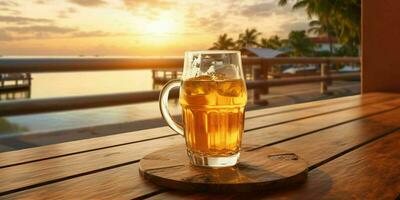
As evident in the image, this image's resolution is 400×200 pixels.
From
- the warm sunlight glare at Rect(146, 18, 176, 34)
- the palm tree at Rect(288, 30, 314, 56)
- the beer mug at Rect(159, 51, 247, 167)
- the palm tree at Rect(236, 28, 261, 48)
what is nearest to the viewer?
the beer mug at Rect(159, 51, 247, 167)

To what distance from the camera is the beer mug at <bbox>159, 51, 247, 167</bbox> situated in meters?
0.61

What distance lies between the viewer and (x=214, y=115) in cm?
61

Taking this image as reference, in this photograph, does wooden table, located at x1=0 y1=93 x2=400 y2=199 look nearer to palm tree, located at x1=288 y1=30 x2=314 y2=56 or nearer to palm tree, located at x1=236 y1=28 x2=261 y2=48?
palm tree, located at x1=236 y1=28 x2=261 y2=48

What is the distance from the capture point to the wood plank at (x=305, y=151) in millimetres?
534

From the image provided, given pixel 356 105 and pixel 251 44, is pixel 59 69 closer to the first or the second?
pixel 356 105

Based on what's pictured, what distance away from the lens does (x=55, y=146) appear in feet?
2.75

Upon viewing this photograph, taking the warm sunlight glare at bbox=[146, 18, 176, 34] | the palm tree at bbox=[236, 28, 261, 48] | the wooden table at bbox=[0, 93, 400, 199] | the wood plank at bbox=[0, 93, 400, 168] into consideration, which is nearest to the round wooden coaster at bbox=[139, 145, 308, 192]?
the wooden table at bbox=[0, 93, 400, 199]

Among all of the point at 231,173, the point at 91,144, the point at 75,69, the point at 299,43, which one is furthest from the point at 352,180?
the point at 299,43

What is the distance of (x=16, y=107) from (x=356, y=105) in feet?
5.15

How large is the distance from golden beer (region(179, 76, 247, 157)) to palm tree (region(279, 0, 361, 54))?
17584mm

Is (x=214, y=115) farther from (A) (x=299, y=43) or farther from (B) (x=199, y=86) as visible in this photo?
(A) (x=299, y=43)

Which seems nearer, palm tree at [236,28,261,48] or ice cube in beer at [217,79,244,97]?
ice cube in beer at [217,79,244,97]

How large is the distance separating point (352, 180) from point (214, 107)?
0.67ft

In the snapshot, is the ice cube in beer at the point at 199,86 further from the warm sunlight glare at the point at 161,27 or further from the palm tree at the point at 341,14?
the palm tree at the point at 341,14
